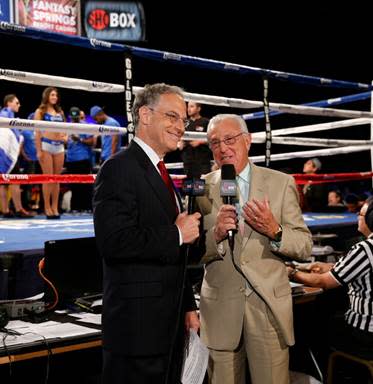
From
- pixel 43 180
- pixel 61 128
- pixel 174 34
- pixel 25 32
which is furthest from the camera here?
pixel 174 34

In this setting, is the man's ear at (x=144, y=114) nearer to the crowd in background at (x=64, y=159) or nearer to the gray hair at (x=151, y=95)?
the gray hair at (x=151, y=95)

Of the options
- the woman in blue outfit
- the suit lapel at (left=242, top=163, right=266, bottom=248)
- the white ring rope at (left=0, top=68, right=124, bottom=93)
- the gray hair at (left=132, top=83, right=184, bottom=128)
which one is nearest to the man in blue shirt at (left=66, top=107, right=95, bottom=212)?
the woman in blue outfit

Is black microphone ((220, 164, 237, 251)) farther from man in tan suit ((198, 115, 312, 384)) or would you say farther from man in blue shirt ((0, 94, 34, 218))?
man in blue shirt ((0, 94, 34, 218))

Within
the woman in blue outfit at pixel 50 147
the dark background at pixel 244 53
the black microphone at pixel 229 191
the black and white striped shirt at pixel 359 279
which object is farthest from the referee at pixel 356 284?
the dark background at pixel 244 53

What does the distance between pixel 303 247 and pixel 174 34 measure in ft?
32.1

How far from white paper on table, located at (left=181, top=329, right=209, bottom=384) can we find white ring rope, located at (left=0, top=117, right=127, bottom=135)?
145 centimetres

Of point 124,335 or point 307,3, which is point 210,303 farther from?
point 307,3

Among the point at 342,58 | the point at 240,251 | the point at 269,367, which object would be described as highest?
the point at 342,58

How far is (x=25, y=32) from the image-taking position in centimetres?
270

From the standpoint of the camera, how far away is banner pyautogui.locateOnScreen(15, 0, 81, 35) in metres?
9.32

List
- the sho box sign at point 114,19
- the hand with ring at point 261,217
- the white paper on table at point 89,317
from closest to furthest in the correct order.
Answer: the hand with ring at point 261,217 → the white paper on table at point 89,317 → the sho box sign at point 114,19

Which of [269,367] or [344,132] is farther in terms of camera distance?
[344,132]

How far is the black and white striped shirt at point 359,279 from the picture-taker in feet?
8.64

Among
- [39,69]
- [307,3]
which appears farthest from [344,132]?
[39,69]
